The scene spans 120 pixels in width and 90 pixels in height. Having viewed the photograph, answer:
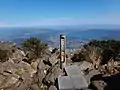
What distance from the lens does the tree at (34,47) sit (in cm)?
1654

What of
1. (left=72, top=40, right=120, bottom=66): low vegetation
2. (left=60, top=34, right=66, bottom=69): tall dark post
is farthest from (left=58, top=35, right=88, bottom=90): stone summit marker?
(left=72, top=40, right=120, bottom=66): low vegetation

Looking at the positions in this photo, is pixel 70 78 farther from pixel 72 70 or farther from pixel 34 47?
pixel 34 47

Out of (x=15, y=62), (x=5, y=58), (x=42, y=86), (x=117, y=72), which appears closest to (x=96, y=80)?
(x=117, y=72)

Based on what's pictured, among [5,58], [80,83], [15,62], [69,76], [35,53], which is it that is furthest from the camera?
[35,53]

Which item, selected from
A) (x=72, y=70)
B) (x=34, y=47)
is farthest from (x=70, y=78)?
(x=34, y=47)

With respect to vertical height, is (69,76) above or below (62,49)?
below

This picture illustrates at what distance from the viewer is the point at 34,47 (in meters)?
17.2

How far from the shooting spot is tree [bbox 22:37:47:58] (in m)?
16.5

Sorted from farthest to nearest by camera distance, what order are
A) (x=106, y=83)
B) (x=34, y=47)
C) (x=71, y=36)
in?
(x=71, y=36)
(x=34, y=47)
(x=106, y=83)

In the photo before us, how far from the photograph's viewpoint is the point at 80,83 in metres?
10.8

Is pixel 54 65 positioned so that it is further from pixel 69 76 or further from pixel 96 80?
pixel 96 80

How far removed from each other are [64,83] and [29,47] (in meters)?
7.28

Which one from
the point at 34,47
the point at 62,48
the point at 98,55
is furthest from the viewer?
the point at 34,47

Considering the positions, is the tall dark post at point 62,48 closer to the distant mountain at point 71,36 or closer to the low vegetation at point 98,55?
the distant mountain at point 71,36
